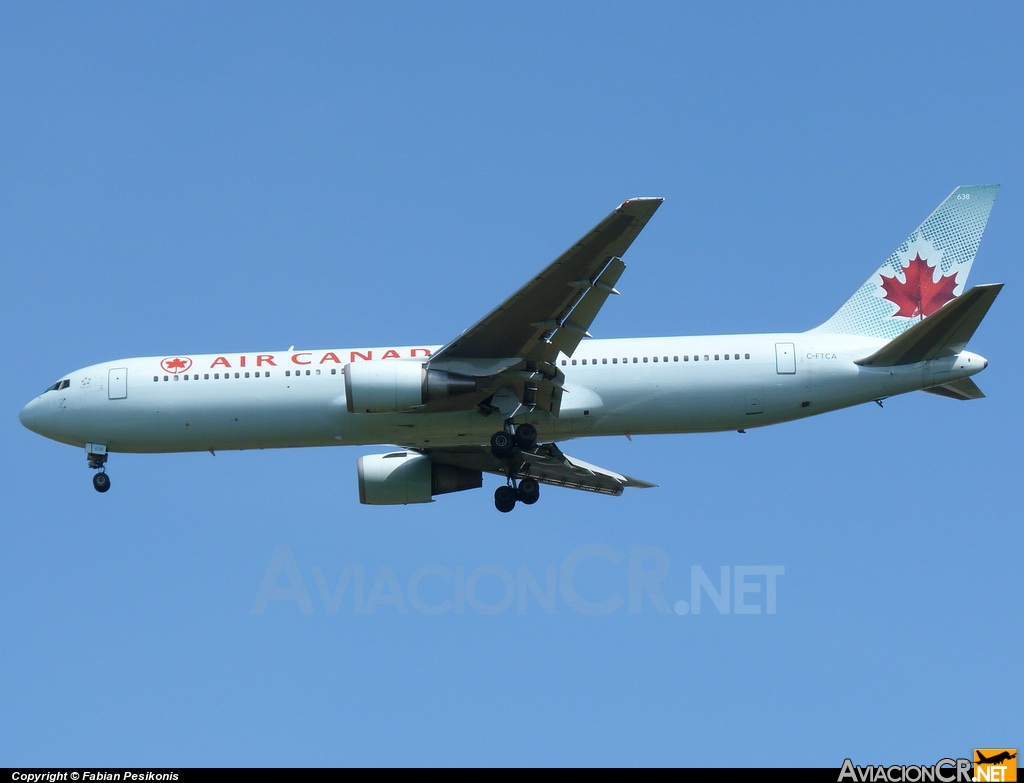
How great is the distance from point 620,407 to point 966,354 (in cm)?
757

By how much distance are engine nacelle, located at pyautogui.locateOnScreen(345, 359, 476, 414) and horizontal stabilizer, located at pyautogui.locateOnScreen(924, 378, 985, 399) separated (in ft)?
34.4

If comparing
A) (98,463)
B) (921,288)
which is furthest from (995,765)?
(98,463)

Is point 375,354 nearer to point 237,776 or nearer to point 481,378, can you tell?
point 481,378

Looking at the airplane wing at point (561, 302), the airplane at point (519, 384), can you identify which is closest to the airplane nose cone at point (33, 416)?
the airplane at point (519, 384)

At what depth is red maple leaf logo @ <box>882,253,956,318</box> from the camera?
31.6 m

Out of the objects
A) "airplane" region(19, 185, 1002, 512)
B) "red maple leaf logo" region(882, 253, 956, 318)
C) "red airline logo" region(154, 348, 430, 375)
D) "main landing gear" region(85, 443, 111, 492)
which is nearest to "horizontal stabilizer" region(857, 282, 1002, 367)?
"airplane" region(19, 185, 1002, 512)

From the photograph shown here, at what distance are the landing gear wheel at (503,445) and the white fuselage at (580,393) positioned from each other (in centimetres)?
32

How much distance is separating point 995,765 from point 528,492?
1394 centimetres

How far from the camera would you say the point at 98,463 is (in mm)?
30656

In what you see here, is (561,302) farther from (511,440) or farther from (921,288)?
(921,288)

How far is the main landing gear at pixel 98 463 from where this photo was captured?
3052 centimetres

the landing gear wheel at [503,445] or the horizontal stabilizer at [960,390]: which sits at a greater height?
the horizontal stabilizer at [960,390]

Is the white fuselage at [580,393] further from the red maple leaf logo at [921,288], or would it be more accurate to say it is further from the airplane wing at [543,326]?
the red maple leaf logo at [921,288]

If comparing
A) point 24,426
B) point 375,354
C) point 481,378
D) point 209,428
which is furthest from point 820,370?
point 24,426
